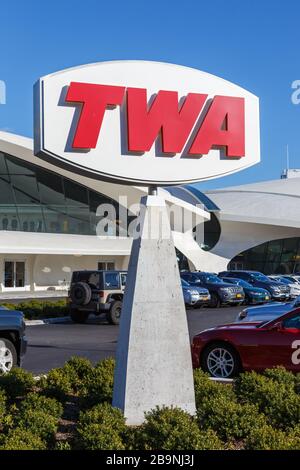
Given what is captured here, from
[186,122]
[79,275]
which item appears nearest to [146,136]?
[186,122]

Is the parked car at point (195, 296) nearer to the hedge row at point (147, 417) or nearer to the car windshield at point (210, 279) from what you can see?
the car windshield at point (210, 279)

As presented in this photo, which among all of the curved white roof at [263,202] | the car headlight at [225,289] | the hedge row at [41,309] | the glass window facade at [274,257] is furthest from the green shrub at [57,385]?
the glass window facade at [274,257]

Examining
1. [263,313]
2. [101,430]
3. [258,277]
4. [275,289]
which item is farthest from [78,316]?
[101,430]

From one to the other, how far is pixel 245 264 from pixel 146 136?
59.1 metres

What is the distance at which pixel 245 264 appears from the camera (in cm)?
6644

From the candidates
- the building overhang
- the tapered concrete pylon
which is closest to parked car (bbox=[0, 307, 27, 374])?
the tapered concrete pylon

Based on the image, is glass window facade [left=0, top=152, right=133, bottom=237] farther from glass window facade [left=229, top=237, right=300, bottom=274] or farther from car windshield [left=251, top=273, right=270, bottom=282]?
glass window facade [left=229, top=237, right=300, bottom=274]

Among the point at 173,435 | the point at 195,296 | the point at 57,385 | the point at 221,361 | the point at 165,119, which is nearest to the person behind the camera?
the point at 173,435

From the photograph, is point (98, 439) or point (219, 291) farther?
point (219, 291)

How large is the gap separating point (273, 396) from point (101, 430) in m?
2.58

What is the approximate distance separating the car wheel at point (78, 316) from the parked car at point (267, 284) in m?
14.3

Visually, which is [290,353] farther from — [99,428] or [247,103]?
[99,428]

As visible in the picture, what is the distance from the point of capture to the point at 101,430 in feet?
21.0

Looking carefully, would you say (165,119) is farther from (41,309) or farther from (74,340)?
(41,309)
